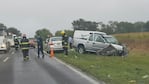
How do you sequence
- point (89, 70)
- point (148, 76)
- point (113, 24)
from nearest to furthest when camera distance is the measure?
point (148, 76) < point (89, 70) < point (113, 24)

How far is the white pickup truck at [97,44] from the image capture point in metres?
34.6

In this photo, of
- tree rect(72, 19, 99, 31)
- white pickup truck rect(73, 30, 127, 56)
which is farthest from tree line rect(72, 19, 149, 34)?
white pickup truck rect(73, 30, 127, 56)

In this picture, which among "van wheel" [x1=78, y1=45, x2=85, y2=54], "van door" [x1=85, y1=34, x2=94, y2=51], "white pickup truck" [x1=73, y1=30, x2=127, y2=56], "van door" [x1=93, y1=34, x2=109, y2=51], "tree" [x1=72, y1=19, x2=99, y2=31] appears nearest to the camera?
"white pickup truck" [x1=73, y1=30, x2=127, y2=56]

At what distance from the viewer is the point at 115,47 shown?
114ft

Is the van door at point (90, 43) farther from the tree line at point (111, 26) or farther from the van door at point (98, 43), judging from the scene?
the tree line at point (111, 26)

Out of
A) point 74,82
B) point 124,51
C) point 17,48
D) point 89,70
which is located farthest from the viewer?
point 17,48

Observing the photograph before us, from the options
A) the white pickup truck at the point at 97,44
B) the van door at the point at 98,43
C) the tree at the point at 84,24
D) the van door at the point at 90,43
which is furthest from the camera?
the tree at the point at 84,24

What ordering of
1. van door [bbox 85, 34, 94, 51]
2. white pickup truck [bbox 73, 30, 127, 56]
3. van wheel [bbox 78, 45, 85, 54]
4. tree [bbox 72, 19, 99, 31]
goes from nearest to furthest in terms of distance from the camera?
white pickup truck [bbox 73, 30, 127, 56] < van door [bbox 85, 34, 94, 51] < van wheel [bbox 78, 45, 85, 54] < tree [bbox 72, 19, 99, 31]

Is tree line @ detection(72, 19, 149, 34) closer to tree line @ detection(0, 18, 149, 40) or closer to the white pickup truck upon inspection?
tree line @ detection(0, 18, 149, 40)

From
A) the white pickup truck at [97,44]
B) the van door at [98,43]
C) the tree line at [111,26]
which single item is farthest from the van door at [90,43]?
the tree line at [111,26]

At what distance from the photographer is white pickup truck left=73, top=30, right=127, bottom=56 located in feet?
113

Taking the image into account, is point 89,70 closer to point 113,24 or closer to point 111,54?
point 111,54

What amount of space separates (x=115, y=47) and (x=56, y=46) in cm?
806

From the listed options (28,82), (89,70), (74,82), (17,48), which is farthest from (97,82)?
(17,48)
